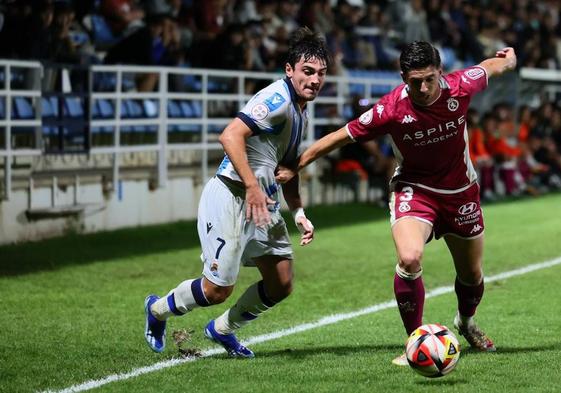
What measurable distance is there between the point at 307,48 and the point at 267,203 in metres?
0.94

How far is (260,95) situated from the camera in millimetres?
7199

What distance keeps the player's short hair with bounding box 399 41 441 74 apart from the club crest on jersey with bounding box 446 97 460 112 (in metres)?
0.30

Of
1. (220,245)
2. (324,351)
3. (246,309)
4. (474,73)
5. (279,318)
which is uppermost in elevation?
(474,73)

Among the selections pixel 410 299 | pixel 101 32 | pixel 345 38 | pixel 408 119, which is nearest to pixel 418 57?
pixel 408 119

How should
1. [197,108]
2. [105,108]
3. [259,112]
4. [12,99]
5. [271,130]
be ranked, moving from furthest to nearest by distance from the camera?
[197,108]
[105,108]
[12,99]
[271,130]
[259,112]

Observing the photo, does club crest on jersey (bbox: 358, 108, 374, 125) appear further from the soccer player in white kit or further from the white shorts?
the white shorts

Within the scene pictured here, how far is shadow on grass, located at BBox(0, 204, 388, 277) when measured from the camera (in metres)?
12.4

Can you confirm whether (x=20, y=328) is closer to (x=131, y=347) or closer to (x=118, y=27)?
(x=131, y=347)

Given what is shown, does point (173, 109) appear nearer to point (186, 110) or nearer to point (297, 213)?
point (186, 110)

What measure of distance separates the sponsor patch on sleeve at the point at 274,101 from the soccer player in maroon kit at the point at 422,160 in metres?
0.37

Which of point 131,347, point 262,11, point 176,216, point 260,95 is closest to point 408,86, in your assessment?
point 260,95

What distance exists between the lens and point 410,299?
7.45 metres

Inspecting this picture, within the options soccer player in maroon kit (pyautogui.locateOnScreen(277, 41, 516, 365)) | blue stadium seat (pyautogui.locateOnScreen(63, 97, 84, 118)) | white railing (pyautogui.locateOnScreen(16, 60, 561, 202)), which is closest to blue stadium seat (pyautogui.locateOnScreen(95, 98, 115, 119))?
white railing (pyautogui.locateOnScreen(16, 60, 561, 202))

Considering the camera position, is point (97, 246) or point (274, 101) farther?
point (97, 246)
